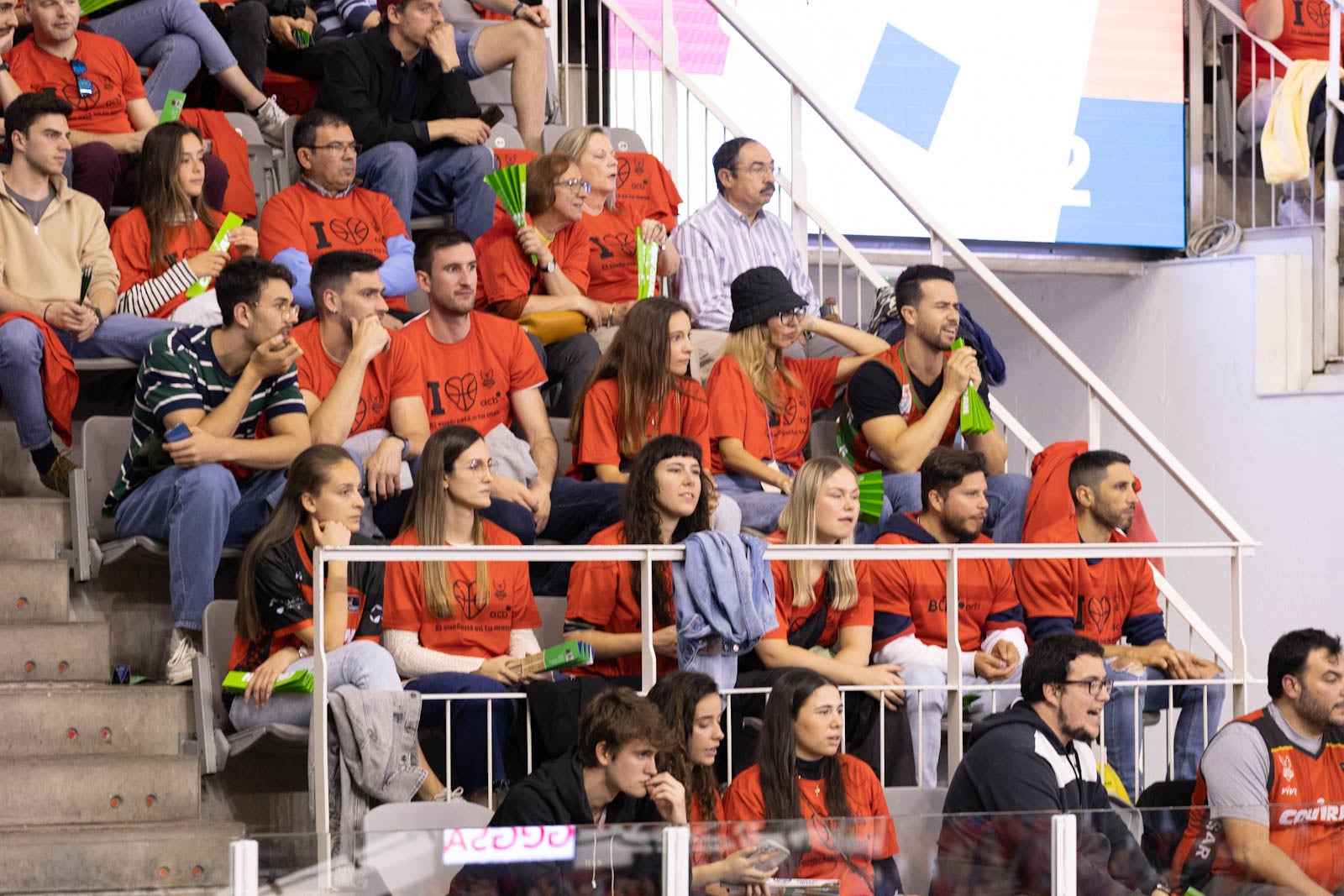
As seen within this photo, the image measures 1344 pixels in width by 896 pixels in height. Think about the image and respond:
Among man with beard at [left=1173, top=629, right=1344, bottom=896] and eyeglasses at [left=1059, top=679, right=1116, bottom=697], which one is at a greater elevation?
eyeglasses at [left=1059, top=679, right=1116, bottom=697]

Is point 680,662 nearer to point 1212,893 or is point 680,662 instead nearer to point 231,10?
point 1212,893

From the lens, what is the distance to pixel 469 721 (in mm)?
4918

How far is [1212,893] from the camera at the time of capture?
429 centimetres

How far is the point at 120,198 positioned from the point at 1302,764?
4204 millimetres

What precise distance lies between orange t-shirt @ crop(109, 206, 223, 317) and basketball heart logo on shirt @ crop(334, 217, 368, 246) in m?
0.43

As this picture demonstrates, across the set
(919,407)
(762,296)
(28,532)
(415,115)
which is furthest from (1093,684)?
(415,115)

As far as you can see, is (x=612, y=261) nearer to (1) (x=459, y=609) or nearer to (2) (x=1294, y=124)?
(1) (x=459, y=609)

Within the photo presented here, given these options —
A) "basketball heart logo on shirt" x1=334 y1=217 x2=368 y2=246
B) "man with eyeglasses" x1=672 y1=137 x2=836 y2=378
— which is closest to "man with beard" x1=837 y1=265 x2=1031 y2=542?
"man with eyeglasses" x1=672 y1=137 x2=836 y2=378

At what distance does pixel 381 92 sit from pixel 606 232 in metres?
0.97

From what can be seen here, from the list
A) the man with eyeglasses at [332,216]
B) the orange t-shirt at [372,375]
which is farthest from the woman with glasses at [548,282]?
the orange t-shirt at [372,375]

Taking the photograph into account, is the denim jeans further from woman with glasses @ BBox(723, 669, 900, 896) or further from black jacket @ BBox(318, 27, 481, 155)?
black jacket @ BBox(318, 27, 481, 155)

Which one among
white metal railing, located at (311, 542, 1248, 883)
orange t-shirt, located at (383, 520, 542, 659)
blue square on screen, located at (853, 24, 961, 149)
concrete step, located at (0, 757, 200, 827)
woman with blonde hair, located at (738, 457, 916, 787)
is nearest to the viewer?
white metal railing, located at (311, 542, 1248, 883)

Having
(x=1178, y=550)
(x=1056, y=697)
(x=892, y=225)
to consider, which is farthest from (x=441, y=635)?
(x=892, y=225)

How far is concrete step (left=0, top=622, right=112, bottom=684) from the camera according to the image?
17.3ft
